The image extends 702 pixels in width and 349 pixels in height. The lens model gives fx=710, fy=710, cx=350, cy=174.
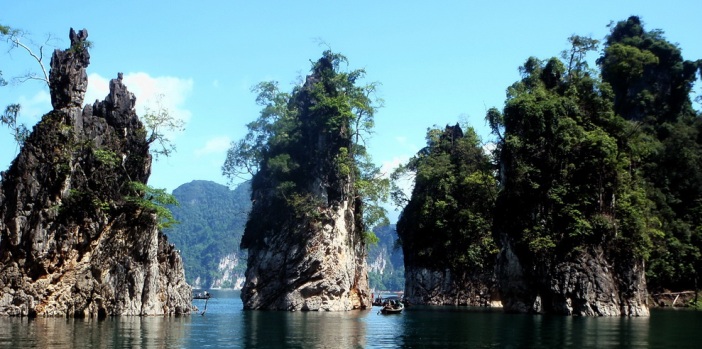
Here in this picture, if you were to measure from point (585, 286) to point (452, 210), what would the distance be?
83.0 feet

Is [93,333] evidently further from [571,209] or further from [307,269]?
[571,209]

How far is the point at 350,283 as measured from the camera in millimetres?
62000

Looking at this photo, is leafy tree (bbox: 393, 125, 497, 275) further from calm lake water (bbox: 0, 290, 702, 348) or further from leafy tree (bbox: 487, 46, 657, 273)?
calm lake water (bbox: 0, 290, 702, 348)

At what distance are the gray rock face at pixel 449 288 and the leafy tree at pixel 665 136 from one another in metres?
15.5

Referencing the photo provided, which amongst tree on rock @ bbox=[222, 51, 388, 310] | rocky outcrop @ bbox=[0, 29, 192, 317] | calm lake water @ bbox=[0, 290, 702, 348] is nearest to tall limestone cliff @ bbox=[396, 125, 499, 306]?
tree on rock @ bbox=[222, 51, 388, 310]

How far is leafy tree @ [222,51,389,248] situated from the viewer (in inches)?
2451

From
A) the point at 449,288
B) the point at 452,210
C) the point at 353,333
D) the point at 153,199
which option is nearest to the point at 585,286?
the point at 353,333

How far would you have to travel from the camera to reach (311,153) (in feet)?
208

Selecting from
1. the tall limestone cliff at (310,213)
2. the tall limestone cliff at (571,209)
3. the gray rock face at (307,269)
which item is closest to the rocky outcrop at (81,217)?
the gray rock face at (307,269)

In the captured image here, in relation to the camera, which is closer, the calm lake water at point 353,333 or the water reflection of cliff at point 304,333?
the calm lake water at point 353,333

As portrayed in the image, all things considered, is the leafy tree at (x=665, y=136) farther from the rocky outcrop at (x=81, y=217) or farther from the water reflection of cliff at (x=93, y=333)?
the water reflection of cliff at (x=93, y=333)

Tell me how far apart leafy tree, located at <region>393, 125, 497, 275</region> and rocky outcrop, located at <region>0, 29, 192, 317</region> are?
3355 centimetres

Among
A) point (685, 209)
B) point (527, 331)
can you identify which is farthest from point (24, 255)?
point (685, 209)

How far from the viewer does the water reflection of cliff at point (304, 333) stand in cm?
2986
